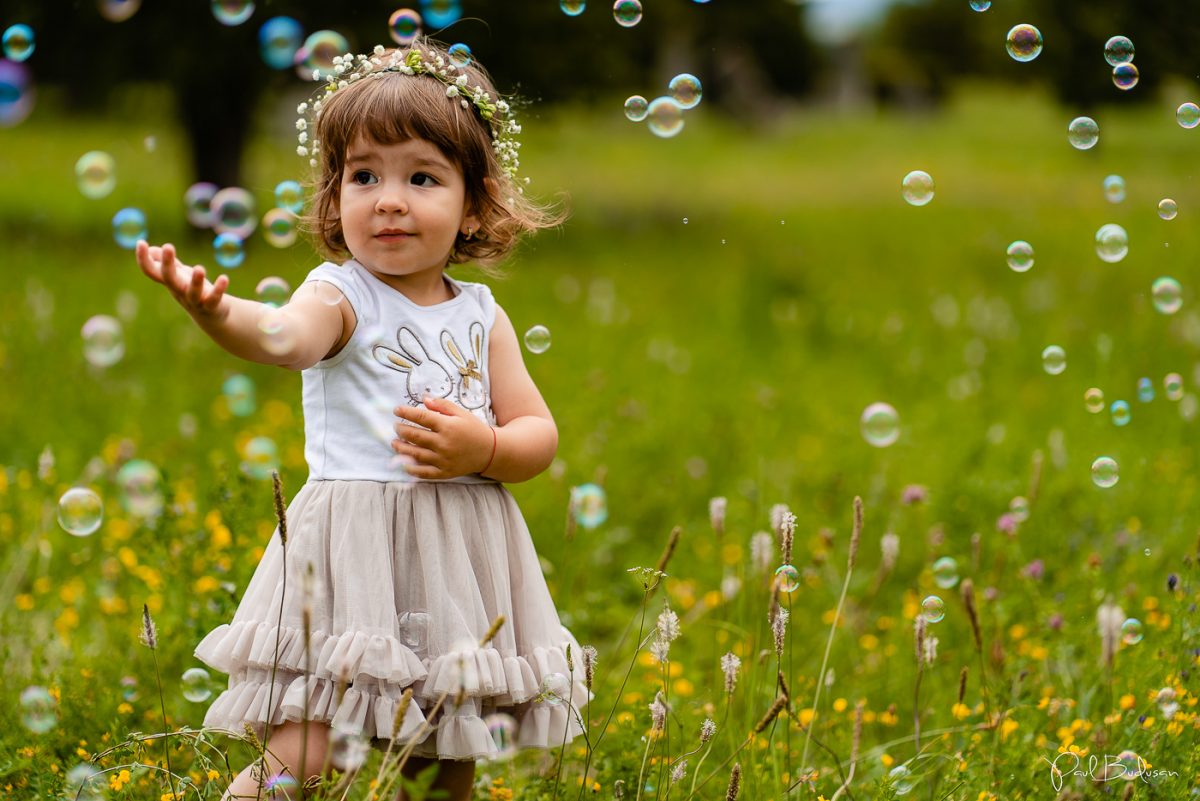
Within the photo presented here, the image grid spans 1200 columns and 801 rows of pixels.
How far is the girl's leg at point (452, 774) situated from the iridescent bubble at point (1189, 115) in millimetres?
2640

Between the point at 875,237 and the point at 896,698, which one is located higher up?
the point at 875,237

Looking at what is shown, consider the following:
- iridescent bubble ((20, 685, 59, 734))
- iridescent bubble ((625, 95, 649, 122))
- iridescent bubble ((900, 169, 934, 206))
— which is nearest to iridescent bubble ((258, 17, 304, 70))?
iridescent bubble ((625, 95, 649, 122))

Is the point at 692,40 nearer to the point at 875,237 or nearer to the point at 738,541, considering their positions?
the point at 875,237

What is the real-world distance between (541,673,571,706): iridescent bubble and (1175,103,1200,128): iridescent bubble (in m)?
2.41

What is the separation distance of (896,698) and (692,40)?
131ft

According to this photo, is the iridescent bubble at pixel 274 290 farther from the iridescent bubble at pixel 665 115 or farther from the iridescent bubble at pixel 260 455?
the iridescent bubble at pixel 665 115

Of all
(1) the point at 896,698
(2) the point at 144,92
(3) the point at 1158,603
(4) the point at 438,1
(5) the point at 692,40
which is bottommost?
(1) the point at 896,698

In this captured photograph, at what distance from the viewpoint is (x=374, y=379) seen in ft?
9.02

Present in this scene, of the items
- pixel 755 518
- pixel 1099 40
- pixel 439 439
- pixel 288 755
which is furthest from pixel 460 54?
pixel 1099 40

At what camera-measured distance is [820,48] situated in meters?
50.0

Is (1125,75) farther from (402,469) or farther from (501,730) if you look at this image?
(501,730)

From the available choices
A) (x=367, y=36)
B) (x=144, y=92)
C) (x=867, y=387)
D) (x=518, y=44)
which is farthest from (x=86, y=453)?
(x=144, y=92)
